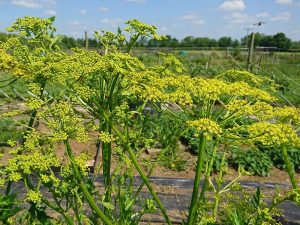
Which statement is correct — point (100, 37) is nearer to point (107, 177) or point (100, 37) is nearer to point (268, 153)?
point (107, 177)

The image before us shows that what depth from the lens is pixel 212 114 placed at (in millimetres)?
2326

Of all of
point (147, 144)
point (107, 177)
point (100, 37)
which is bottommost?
point (107, 177)

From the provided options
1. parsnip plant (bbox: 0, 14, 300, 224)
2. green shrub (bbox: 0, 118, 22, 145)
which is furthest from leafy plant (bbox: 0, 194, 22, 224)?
green shrub (bbox: 0, 118, 22, 145)

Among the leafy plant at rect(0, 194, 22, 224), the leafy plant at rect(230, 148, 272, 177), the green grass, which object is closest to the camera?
the leafy plant at rect(0, 194, 22, 224)

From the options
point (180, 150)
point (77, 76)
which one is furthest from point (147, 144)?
point (180, 150)

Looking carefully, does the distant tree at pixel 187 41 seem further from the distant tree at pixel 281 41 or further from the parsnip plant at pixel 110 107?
the parsnip plant at pixel 110 107

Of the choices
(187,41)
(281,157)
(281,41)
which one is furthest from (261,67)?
(187,41)

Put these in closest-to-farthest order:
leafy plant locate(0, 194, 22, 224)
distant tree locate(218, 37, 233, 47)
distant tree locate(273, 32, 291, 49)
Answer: leafy plant locate(0, 194, 22, 224), distant tree locate(273, 32, 291, 49), distant tree locate(218, 37, 233, 47)

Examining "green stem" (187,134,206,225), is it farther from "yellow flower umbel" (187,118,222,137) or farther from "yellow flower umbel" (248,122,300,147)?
"yellow flower umbel" (248,122,300,147)

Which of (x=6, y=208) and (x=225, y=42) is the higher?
(x=6, y=208)

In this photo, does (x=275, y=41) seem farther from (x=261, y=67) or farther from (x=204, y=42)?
(x=261, y=67)

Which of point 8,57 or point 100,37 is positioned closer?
point 8,57

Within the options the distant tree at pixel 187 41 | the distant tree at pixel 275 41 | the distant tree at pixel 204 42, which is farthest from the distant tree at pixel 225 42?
the distant tree at pixel 275 41

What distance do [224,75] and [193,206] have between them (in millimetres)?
1042
